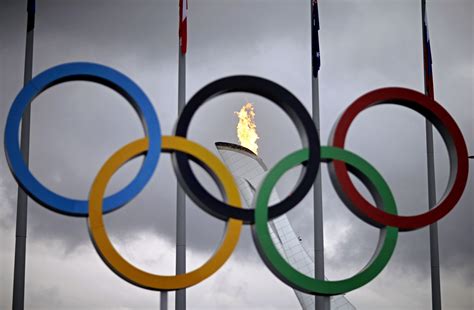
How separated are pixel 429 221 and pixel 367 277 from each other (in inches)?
83.0

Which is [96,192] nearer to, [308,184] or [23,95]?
[23,95]

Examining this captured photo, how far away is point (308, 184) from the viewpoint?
20.6 meters

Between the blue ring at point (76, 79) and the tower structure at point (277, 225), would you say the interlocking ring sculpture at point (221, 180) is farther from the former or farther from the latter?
the tower structure at point (277, 225)

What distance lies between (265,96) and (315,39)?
555 centimetres

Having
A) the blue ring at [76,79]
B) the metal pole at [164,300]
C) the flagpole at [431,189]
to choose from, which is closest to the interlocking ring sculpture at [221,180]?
the blue ring at [76,79]

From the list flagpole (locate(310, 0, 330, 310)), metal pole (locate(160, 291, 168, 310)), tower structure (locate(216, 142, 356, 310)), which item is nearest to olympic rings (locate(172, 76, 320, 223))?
metal pole (locate(160, 291, 168, 310))

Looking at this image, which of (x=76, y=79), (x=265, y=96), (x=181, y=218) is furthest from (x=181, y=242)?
(x=76, y=79)

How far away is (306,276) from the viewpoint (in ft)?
67.6

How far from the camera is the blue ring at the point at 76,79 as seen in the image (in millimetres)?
19547

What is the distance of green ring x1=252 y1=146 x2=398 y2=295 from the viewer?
2022 centimetres

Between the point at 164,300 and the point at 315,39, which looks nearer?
the point at 164,300

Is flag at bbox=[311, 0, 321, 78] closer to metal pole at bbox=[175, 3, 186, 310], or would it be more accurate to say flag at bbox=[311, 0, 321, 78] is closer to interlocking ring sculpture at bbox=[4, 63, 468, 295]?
interlocking ring sculpture at bbox=[4, 63, 468, 295]

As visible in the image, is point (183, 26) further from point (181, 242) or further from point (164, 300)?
point (164, 300)

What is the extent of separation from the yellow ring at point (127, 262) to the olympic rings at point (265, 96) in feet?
0.85
